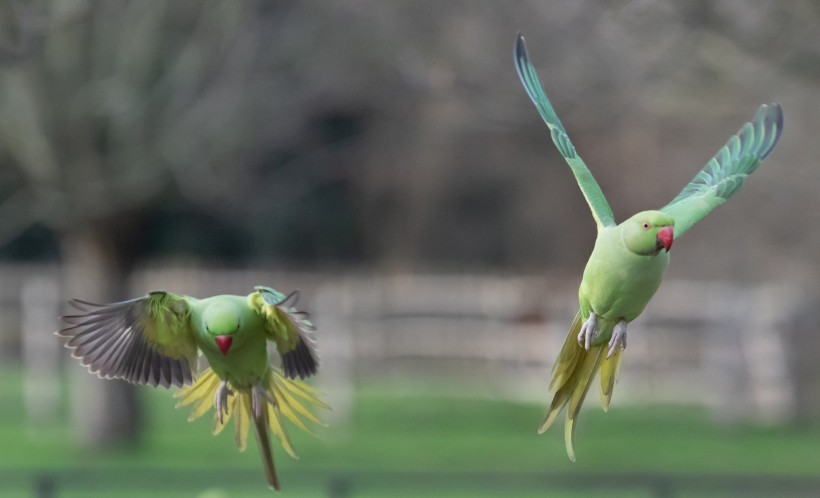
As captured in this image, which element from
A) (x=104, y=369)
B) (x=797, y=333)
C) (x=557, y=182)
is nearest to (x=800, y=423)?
(x=797, y=333)

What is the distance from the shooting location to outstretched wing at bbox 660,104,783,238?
3611mm

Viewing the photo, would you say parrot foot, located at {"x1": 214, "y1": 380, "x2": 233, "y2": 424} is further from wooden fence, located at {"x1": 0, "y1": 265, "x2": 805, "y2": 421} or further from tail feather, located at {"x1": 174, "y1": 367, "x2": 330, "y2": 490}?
wooden fence, located at {"x1": 0, "y1": 265, "x2": 805, "y2": 421}

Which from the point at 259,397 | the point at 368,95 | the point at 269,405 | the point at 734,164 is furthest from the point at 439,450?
the point at 259,397

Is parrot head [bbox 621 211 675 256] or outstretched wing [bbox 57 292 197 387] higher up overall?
parrot head [bbox 621 211 675 256]

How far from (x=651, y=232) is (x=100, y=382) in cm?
1201

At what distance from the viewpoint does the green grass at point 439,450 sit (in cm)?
1223

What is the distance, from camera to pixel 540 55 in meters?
10.9

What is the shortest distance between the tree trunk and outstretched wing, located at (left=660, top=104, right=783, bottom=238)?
11052 millimetres

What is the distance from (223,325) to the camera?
3252mm

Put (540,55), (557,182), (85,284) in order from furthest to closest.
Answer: (557,182) → (85,284) → (540,55)

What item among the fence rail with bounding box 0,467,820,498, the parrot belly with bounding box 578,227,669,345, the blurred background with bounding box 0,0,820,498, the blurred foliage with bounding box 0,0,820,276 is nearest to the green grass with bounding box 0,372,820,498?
the blurred background with bounding box 0,0,820,498

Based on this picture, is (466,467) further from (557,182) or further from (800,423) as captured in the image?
(557,182)

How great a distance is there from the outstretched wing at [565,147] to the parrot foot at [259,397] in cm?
104

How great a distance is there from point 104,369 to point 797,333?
1454 centimetres
